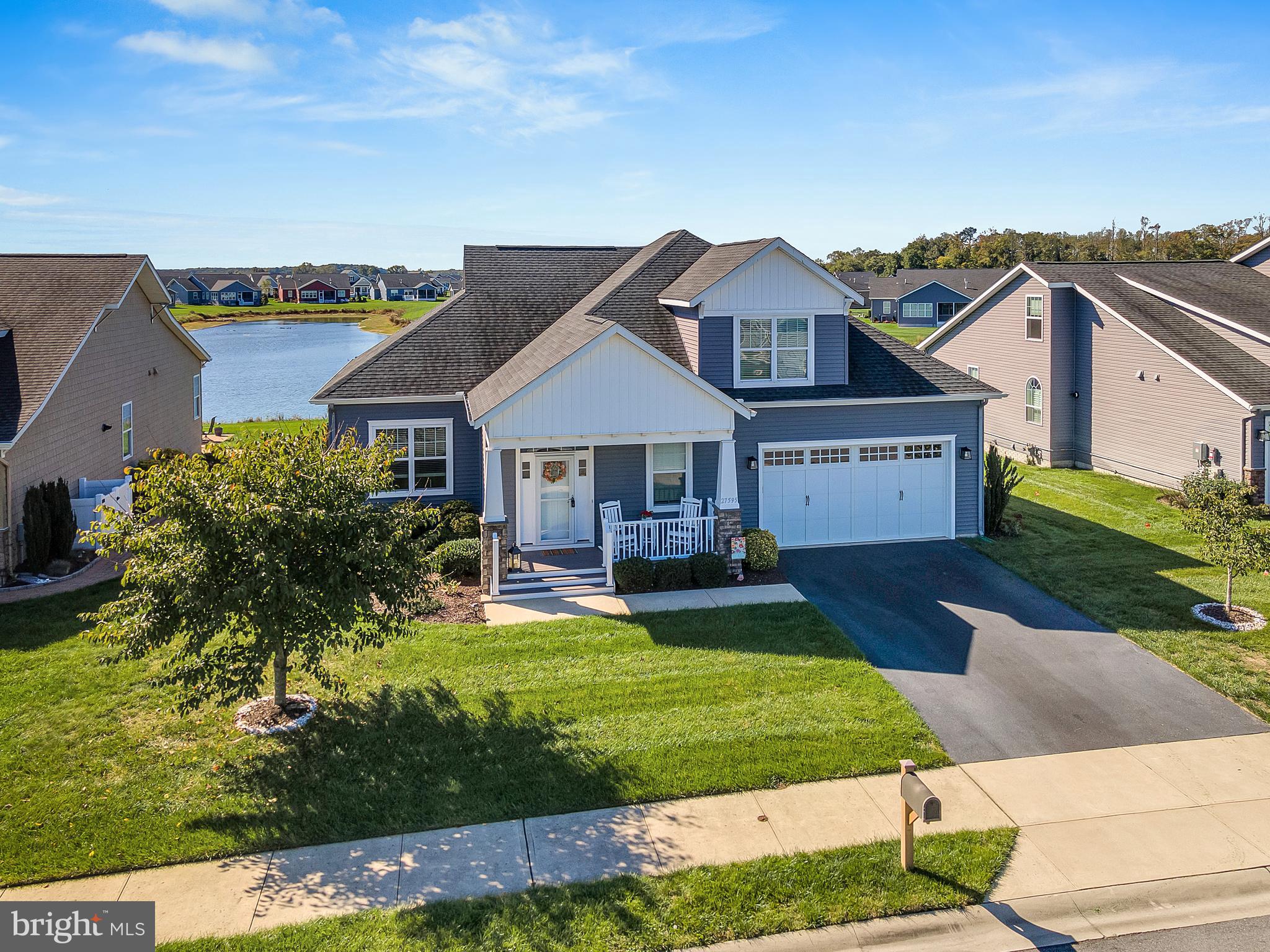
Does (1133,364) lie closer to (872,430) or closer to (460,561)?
(872,430)

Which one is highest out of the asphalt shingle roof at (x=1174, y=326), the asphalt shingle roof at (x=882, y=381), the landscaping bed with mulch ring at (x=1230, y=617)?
the asphalt shingle roof at (x=1174, y=326)

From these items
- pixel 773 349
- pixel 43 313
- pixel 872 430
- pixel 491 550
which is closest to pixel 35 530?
Result: pixel 43 313

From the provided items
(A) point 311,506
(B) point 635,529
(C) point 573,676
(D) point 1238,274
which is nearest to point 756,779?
(C) point 573,676

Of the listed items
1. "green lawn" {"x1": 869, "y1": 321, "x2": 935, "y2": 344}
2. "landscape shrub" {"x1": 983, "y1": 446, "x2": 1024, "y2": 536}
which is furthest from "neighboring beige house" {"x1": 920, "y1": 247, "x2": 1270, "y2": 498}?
"green lawn" {"x1": 869, "y1": 321, "x2": 935, "y2": 344}

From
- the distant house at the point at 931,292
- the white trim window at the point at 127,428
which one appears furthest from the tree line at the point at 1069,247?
the white trim window at the point at 127,428

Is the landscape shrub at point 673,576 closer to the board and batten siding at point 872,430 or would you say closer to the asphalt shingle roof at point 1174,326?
the board and batten siding at point 872,430
